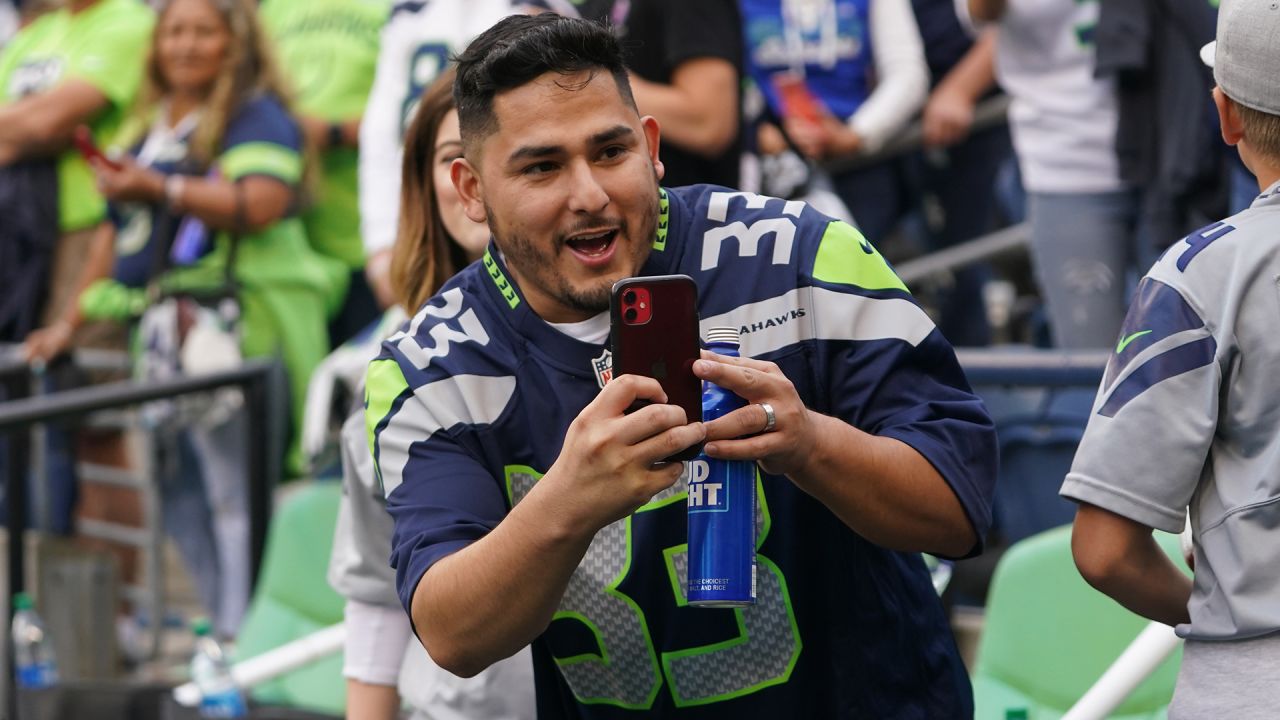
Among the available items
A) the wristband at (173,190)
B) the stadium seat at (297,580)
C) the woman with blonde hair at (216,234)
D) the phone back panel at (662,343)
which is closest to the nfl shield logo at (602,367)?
the phone back panel at (662,343)

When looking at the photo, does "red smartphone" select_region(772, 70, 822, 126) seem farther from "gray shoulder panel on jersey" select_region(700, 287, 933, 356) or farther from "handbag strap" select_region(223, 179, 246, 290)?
"gray shoulder panel on jersey" select_region(700, 287, 933, 356)

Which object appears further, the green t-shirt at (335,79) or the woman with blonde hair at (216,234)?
the green t-shirt at (335,79)

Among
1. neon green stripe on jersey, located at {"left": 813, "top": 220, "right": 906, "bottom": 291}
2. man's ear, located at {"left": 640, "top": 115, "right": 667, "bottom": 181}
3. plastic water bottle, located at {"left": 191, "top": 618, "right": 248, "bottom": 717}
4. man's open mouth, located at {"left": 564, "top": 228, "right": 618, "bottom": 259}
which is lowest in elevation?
plastic water bottle, located at {"left": 191, "top": 618, "right": 248, "bottom": 717}

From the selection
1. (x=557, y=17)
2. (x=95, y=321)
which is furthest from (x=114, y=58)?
(x=557, y=17)

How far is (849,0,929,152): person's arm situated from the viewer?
213 inches

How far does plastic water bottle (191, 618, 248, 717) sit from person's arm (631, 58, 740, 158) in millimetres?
1731

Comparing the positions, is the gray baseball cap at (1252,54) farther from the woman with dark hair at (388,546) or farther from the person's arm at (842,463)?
the woman with dark hair at (388,546)

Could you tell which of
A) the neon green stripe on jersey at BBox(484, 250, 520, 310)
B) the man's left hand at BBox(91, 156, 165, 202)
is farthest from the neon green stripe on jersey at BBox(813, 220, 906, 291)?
the man's left hand at BBox(91, 156, 165, 202)

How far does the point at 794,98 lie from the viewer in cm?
542

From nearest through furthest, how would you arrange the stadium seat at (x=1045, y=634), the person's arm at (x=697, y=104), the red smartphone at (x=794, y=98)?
the stadium seat at (x=1045, y=634), the person's arm at (x=697, y=104), the red smartphone at (x=794, y=98)

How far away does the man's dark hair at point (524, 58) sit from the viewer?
2309 mm

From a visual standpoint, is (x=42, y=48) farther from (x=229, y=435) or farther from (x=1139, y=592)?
(x=1139, y=592)

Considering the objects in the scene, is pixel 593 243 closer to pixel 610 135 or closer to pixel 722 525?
pixel 610 135

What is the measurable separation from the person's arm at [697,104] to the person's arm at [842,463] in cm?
219
